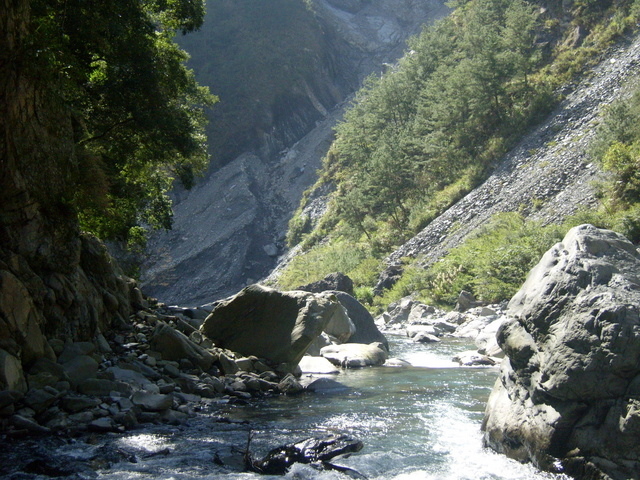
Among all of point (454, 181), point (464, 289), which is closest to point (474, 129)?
point (454, 181)

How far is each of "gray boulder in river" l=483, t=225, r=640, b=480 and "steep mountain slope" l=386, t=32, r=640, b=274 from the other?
21919 millimetres

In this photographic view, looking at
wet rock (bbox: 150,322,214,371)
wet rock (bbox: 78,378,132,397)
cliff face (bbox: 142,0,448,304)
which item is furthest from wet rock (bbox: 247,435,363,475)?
cliff face (bbox: 142,0,448,304)

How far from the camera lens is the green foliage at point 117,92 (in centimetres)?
1222

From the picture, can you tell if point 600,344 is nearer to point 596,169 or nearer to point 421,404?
point 421,404

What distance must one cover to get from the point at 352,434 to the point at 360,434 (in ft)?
0.43

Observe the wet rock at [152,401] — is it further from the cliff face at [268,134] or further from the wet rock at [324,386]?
the cliff face at [268,134]

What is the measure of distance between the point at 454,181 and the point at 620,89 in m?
12.5

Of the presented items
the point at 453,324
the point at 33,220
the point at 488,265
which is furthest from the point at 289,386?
the point at 488,265

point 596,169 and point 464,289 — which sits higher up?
point 596,169

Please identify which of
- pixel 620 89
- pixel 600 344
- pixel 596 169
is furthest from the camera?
pixel 620 89

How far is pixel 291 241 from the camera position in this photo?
63188mm

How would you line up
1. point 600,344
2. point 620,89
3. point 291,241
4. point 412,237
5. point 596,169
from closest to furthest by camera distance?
point 600,344, point 596,169, point 620,89, point 412,237, point 291,241

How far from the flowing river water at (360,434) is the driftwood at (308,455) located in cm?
15

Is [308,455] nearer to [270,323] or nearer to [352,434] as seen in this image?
[352,434]
